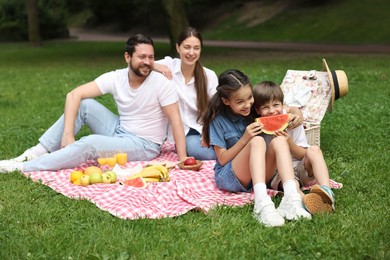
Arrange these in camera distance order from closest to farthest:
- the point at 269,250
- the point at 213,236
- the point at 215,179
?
1. the point at 269,250
2. the point at 213,236
3. the point at 215,179

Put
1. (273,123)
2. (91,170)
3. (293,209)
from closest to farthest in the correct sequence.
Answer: (293,209) < (273,123) < (91,170)

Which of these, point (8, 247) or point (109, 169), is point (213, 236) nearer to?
point (8, 247)

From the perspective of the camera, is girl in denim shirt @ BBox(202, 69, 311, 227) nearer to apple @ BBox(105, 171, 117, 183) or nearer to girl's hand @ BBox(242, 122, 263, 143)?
girl's hand @ BBox(242, 122, 263, 143)

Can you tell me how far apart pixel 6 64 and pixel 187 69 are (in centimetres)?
1598

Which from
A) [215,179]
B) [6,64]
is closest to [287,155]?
[215,179]

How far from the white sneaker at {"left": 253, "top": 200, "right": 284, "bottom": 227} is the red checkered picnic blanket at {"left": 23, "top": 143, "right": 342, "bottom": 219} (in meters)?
0.42

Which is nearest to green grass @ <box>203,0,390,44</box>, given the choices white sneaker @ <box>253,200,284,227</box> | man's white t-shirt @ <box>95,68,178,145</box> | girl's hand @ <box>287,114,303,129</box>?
man's white t-shirt @ <box>95,68,178,145</box>

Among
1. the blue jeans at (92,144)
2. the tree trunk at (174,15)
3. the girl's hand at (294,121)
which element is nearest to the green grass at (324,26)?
the tree trunk at (174,15)

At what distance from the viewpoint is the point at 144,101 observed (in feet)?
20.9

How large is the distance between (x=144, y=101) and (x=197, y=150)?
0.78 meters

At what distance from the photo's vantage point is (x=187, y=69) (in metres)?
6.66

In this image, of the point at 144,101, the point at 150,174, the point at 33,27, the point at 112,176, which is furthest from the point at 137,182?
the point at 33,27

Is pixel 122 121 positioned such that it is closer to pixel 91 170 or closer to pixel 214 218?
pixel 91 170

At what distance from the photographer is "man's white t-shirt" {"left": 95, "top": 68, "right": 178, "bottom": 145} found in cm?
633
